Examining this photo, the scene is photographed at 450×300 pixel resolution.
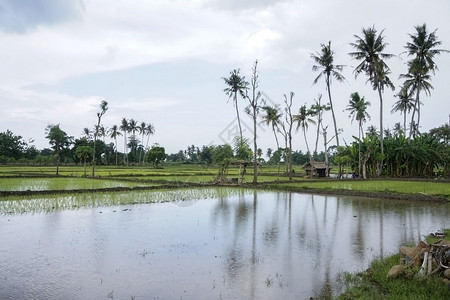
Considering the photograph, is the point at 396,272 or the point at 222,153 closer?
the point at 396,272

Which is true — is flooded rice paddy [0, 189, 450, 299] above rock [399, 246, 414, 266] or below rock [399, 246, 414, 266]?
below

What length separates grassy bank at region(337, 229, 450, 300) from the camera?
547cm

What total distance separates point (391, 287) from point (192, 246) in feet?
16.0

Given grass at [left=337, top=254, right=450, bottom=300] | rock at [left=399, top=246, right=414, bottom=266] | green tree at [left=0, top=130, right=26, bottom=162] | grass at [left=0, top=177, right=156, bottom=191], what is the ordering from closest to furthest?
grass at [left=337, top=254, right=450, bottom=300] → rock at [left=399, top=246, right=414, bottom=266] → grass at [left=0, top=177, right=156, bottom=191] → green tree at [left=0, top=130, right=26, bottom=162]

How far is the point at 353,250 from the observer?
894 cm

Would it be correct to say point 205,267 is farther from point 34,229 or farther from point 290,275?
point 34,229

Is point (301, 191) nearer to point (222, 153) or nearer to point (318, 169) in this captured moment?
point (222, 153)

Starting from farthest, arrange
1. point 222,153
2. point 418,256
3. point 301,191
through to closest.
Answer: point 222,153 → point 301,191 → point 418,256

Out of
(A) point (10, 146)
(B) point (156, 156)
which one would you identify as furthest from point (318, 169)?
(A) point (10, 146)

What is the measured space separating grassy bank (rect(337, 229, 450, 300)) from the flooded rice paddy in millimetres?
351

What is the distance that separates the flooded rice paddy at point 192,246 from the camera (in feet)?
20.7

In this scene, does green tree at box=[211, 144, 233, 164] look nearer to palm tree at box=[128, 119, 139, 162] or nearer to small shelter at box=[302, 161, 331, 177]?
small shelter at box=[302, 161, 331, 177]

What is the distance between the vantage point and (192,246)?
9.31 meters

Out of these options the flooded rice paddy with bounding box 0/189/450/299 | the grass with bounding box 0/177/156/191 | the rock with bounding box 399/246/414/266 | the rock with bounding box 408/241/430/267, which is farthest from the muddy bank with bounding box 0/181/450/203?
the rock with bounding box 408/241/430/267
